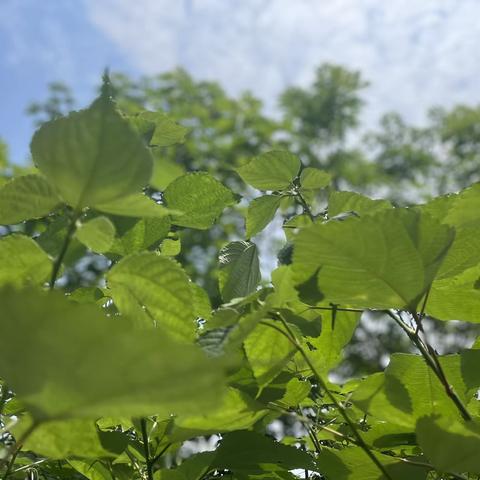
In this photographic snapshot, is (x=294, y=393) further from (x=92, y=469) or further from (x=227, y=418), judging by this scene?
(x=92, y=469)

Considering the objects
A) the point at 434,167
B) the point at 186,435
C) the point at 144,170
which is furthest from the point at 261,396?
the point at 434,167

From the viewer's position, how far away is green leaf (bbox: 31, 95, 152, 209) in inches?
18.8

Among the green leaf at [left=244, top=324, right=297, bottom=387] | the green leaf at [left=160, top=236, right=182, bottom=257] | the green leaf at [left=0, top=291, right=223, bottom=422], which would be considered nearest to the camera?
the green leaf at [left=0, top=291, right=223, bottom=422]

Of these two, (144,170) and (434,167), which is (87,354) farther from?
(434,167)

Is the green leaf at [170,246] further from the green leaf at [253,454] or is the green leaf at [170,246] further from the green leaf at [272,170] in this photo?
the green leaf at [253,454]

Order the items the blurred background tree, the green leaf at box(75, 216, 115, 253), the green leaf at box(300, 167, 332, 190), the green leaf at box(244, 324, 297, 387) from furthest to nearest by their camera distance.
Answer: the blurred background tree
the green leaf at box(300, 167, 332, 190)
the green leaf at box(244, 324, 297, 387)
the green leaf at box(75, 216, 115, 253)

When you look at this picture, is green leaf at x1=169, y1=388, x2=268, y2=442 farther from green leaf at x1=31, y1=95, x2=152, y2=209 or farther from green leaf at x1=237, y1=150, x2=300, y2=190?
green leaf at x1=237, y1=150, x2=300, y2=190

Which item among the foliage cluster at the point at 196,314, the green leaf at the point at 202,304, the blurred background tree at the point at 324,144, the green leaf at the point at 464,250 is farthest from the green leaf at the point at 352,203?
the blurred background tree at the point at 324,144

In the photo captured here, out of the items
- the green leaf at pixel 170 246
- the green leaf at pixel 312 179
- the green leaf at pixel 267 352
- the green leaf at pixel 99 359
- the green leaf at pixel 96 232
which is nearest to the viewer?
the green leaf at pixel 99 359

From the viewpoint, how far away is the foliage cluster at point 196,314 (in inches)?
14.5

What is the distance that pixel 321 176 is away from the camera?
1.05 meters

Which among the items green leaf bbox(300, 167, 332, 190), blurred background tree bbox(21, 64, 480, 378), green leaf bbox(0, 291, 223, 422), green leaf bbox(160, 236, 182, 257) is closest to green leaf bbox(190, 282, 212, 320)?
green leaf bbox(160, 236, 182, 257)

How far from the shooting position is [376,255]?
0.60 metres

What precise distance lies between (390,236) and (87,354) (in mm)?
334
